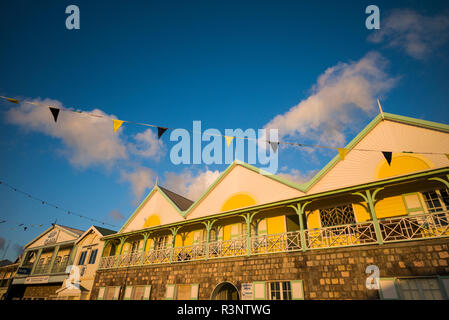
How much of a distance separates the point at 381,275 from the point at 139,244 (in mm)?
17470

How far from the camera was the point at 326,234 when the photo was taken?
11.4m

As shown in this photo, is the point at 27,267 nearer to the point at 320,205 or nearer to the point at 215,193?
the point at 215,193

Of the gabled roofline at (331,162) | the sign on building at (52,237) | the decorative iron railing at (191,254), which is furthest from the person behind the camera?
the sign on building at (52,237)

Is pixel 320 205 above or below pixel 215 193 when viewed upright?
below

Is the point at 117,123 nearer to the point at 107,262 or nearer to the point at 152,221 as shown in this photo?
the point at 152,221

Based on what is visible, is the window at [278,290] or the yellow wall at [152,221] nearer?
the window at [278,290]

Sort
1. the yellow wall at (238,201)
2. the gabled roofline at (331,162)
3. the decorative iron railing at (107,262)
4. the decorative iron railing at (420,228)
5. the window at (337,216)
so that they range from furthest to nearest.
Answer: the decorative iron railing at (107,262)
the yellow wall at (238,201)
the window at (337,216)
the gabled roofline at (331,162)
the decorative iron railing at (420,228)

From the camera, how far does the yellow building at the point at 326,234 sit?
9.66 m

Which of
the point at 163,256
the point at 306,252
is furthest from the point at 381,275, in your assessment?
the point at 163,256

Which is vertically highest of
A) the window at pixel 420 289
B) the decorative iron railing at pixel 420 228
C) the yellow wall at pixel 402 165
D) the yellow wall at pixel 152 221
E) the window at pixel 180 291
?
the yellow wall at pixel 152 221

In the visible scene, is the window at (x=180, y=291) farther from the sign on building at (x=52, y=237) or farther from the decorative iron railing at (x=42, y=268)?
the sign on building at (x=52, y=237)

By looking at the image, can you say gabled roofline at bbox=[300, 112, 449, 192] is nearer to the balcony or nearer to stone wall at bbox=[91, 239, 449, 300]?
the balcony

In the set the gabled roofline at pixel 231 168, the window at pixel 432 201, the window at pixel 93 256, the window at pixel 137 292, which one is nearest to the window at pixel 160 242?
the gabled roofline at pixel 231 168
